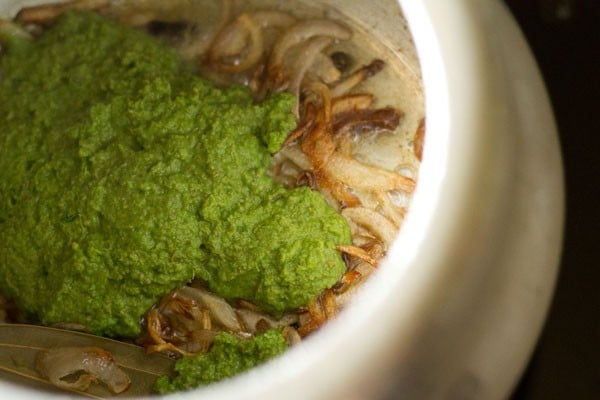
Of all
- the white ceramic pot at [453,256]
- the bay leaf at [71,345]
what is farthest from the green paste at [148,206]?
the white ceramic pot at [453,256]

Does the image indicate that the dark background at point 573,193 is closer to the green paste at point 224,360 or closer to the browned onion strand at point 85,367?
the green paste at point 224,360

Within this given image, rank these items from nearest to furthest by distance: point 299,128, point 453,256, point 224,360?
point 453,256, point 224,360, point 299,128

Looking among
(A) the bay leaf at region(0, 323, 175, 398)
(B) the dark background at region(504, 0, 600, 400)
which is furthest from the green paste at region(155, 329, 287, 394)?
(B) the dark background at region(504, 0, 600, 400)

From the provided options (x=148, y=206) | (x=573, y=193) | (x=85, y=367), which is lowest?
(x=85, y=367)

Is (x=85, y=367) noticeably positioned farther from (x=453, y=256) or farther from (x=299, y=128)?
(x=453, y=256)

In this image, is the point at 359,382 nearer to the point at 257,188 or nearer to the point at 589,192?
the point at 257,188

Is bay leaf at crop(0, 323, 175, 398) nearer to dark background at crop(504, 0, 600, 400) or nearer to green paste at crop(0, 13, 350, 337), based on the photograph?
green paste at crop(0, 13, 350, 337)

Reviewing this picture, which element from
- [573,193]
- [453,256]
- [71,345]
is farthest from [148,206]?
[573,193]
